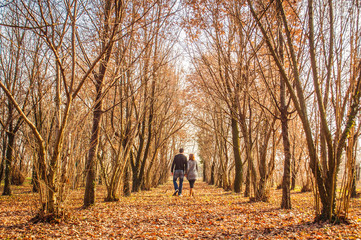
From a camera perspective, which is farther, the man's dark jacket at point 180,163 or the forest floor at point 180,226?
the man's dark jacket at point 180,163

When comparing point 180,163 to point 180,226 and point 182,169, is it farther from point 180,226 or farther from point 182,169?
point 180,226

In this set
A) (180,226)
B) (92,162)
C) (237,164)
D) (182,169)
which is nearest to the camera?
(180,226)

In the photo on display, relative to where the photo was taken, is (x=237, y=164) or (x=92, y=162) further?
(x=237, y=164)

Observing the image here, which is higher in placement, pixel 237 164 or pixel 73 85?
pixel 73 85

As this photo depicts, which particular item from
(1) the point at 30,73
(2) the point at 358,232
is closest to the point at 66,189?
(2) the point at 358,232

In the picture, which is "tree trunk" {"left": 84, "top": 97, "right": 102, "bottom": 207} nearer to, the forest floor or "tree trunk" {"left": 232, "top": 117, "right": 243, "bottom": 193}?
the forest floor

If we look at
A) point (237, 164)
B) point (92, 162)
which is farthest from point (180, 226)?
point (237, 164)

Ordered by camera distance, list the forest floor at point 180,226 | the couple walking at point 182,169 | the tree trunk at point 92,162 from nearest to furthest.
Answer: the forest floor at point 180,226 < the tree trunk at point 92,162 < the couple walking at point 182,169

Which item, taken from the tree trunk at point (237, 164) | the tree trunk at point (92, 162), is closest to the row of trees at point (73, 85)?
the tree trunk at point (92, 162)

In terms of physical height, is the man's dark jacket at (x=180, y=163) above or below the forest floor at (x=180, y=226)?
above

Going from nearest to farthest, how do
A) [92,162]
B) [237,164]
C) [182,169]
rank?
[92,162] → [182,169] → [237,164]

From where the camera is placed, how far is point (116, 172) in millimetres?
8102

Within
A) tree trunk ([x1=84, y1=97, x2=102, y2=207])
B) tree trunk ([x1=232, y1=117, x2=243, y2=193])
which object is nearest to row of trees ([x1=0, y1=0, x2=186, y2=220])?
tree trunk ([x1=84, y1=97, x2=102, y2=207])

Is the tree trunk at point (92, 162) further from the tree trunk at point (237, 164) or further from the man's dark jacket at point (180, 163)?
the tree trunk at point (237, 164)
